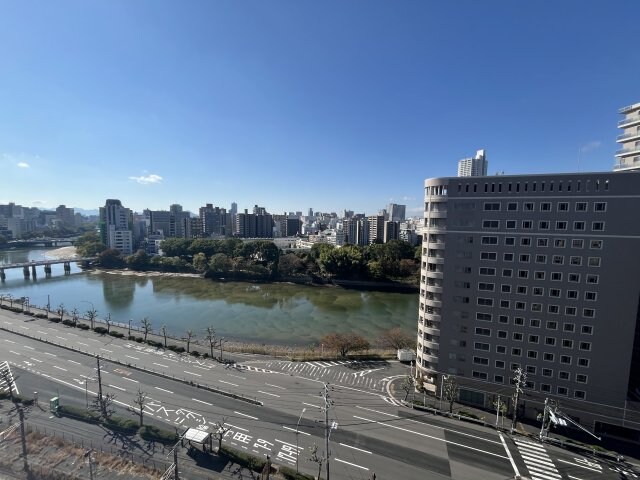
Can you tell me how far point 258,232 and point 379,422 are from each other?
328ft

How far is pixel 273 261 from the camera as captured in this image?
2389 inches

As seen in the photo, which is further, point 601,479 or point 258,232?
point 258,232

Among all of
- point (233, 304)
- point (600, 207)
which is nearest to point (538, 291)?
point (600, 207)

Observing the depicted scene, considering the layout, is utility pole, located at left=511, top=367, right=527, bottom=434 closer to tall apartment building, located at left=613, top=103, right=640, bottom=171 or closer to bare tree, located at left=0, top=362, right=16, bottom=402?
tall apartment building, located at left=613, top=103, right=640, bottom=171

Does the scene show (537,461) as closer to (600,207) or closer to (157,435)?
(600,207)

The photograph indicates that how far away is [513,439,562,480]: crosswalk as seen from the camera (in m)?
12.9

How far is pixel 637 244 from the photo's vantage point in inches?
590

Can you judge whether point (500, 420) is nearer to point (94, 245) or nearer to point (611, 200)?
point (611, 200)

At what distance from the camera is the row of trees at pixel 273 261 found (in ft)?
180

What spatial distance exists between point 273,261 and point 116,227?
170 ft

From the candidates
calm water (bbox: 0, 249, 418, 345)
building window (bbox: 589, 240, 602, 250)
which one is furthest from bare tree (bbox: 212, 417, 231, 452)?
building window (bbox: 589, 240, 602, 250)

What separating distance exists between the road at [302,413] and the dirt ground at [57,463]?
317 cm

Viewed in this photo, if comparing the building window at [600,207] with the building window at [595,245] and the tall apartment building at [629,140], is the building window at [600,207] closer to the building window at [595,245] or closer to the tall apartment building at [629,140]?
the building window at [595,245]

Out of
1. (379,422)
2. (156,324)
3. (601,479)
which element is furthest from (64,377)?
(601,479)
